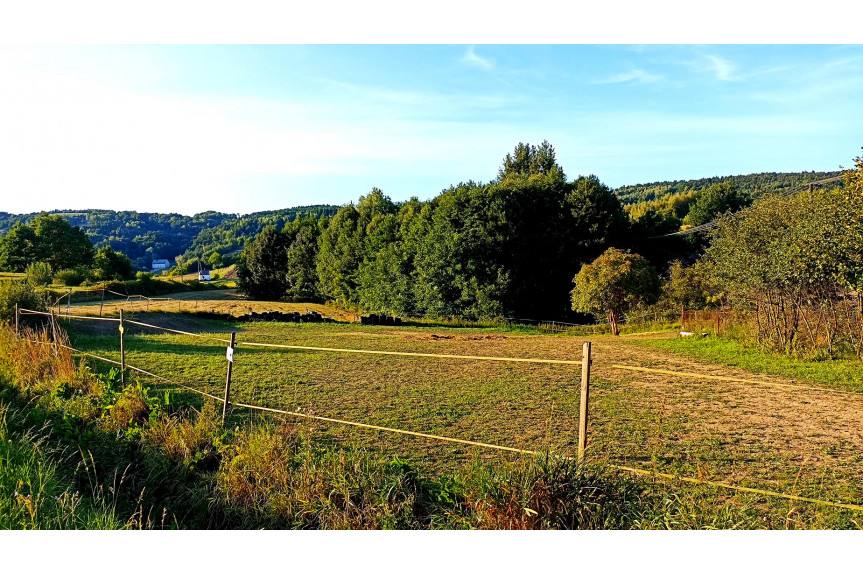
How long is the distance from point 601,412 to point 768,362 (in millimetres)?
6615

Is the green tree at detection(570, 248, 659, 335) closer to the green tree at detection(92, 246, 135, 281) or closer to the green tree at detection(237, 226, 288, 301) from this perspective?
the green tree at detection(237, 226, 288, 301)

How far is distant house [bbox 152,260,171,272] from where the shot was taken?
8462 cm

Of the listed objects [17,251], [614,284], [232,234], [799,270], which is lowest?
[614,284]

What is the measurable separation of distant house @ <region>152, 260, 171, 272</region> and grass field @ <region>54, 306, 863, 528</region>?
259 feet

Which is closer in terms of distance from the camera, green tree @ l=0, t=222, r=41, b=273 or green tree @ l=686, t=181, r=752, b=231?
green tree @ l=0, t=222, r=41, b=273

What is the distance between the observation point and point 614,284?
2050 cm

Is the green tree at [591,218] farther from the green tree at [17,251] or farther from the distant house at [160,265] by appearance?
the distant house at [160,265]

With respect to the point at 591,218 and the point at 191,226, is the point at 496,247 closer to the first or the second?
the point at 591,218

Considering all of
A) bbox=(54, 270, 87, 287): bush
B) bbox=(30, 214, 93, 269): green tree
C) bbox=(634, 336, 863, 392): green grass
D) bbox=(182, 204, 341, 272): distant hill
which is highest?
bbox=(182, 204, 341, 272): distant hill

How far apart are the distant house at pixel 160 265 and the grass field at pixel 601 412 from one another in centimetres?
7881

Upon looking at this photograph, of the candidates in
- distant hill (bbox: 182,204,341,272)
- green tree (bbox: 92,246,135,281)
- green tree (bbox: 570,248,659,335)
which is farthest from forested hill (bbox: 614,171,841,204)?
green tree (bbox: 92,246,135,281)

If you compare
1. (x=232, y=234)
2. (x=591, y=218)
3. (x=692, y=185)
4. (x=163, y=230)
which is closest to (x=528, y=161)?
(x=591, y=218)

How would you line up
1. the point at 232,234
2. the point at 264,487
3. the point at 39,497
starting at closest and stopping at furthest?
the point at 39,497 < the point at 264,487 < the point at 232,234

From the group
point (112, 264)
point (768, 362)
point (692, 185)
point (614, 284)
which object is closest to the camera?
point (768, 362)
